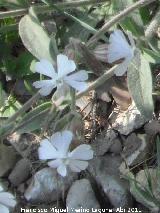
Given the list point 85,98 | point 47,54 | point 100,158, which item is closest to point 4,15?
point 47,54

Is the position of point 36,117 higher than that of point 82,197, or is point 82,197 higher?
point 36,117

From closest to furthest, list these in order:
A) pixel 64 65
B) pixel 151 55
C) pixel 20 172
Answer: pixel 64 65, pixel 151 55, pixel 20 172

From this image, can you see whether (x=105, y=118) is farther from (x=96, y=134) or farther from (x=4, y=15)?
(x=4, y=15)

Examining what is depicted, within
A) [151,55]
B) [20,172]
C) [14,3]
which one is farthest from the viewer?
[20,172]

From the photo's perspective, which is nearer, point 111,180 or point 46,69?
point 46,69

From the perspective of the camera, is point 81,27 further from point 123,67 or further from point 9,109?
point 123,67

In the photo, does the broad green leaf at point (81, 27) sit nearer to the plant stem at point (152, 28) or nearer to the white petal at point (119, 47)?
the plant stem at point (152, 28)

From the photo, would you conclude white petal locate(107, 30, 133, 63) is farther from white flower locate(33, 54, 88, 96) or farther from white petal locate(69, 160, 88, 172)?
white petal locate(69, 160, 88, 172)

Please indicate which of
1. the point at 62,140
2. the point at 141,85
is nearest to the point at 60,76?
the point at 62,140
